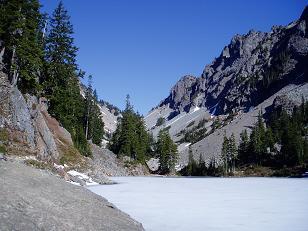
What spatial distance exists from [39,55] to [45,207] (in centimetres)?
3660

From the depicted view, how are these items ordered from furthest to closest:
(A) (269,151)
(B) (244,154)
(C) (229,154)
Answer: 1. (B) (244,154)
2. (C) (229,154)
3. (A) (269,151)

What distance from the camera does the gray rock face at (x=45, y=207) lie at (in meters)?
8.72

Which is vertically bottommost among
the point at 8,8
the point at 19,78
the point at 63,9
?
the point at 19,78

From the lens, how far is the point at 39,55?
4350cm

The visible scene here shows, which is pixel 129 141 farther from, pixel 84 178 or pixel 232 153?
pixel 84 178

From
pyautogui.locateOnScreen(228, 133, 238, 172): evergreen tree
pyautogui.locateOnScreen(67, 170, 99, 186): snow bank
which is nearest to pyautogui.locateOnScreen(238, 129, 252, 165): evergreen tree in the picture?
pyautogui.locateOnScreen(228, 133, 238, 172): evergreen tree

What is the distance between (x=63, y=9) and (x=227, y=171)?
76.6m

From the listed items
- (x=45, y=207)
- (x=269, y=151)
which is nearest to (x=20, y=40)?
(x=45, y=207)

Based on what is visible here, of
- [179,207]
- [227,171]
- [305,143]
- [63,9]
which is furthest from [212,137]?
[179,207]

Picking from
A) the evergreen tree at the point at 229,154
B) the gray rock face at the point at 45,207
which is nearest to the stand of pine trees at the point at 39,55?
the gray rock face at the point at 45,207

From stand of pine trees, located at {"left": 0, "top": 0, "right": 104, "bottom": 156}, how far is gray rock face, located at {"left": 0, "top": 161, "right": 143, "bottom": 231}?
88.8 ft

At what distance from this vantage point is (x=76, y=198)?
1238 cm

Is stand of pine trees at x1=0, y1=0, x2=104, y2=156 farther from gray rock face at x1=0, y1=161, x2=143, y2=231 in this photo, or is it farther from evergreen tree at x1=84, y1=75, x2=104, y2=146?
gray rock face at x1=0, y1=161, x2=143, y2=231

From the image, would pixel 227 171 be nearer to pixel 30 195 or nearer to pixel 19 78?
pixel 19 78
